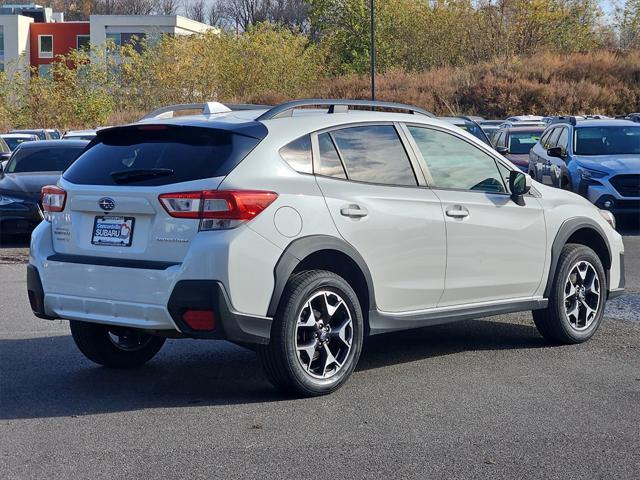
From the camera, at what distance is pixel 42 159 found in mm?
17797

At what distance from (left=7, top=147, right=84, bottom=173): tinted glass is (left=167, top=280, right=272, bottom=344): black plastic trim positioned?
Answer: 12244 mm

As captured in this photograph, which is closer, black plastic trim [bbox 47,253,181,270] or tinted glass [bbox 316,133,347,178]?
black plastic trim [bbox 47,253,181,270]

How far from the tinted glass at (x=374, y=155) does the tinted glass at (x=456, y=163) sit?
0.21m

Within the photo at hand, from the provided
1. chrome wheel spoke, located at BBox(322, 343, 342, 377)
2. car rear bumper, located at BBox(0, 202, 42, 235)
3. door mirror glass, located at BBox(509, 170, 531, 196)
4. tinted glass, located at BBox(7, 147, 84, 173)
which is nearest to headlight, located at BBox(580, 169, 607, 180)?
tinted glass, located at BBox(7, 147, 84, 173)

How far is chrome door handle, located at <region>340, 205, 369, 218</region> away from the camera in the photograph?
6.43 metres

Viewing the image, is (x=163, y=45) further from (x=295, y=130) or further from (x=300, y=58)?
(x=295, y=130)

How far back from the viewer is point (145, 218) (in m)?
6.11

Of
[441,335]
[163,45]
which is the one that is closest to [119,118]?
[163,45]

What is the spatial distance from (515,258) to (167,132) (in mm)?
2692

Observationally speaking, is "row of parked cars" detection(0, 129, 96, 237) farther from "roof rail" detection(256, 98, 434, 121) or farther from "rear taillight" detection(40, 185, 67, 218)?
"roof rail" detection(256, 98, 434, 121)

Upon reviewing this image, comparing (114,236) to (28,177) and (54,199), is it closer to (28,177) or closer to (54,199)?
(54,199)

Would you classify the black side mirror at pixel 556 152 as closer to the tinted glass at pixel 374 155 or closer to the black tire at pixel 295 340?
the tinted glass at pixel 374 155

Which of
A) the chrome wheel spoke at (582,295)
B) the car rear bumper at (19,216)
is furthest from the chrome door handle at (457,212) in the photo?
the car rear bumper at (19,216)

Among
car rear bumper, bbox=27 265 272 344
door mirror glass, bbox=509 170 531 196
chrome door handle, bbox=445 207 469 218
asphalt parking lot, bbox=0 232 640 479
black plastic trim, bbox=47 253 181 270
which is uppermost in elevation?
door mirror glass, bbox=509 170 531 196
